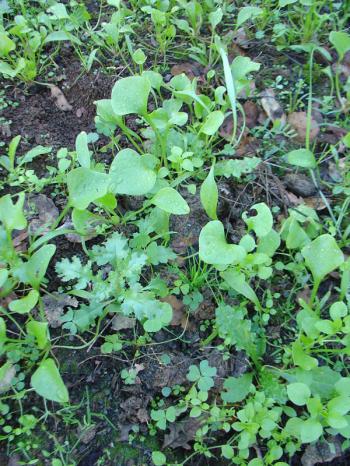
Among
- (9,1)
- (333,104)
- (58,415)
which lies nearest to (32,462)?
(58,415)

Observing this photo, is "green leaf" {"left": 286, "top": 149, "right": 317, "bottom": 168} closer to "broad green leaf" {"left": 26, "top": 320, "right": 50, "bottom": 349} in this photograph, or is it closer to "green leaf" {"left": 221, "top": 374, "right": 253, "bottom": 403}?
"green leaf" {"left": 221, "top": 374, "right": 253, "bottom": 403}

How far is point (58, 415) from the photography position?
4.07 feet

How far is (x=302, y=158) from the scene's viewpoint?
1602mm

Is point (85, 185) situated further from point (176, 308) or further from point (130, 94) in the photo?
point (176, 308)

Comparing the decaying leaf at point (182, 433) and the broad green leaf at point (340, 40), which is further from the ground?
the broad green leaf at point (340, 40)

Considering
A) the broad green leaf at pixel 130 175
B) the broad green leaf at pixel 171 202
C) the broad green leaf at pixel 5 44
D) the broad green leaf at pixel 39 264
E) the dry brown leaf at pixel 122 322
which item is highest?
the broad green leaf at pixel 5 44

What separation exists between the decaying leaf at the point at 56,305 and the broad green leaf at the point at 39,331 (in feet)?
0.38

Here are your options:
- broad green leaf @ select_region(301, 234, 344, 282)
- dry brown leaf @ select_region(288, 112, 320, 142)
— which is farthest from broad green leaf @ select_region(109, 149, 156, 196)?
dry brown leaf @ select_region(288, 112, 320, 142)

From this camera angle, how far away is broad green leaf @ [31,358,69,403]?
3.66 ft

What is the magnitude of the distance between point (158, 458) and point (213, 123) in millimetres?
974

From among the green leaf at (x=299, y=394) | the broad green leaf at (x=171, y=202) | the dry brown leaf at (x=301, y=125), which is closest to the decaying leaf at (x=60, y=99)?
the broad green leaf at (x=171, y=202)

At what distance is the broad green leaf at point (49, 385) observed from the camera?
1114mm

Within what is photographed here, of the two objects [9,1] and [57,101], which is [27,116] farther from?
[9,1]

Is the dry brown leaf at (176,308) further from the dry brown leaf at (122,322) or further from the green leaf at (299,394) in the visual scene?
the green leaf at (299,394)
